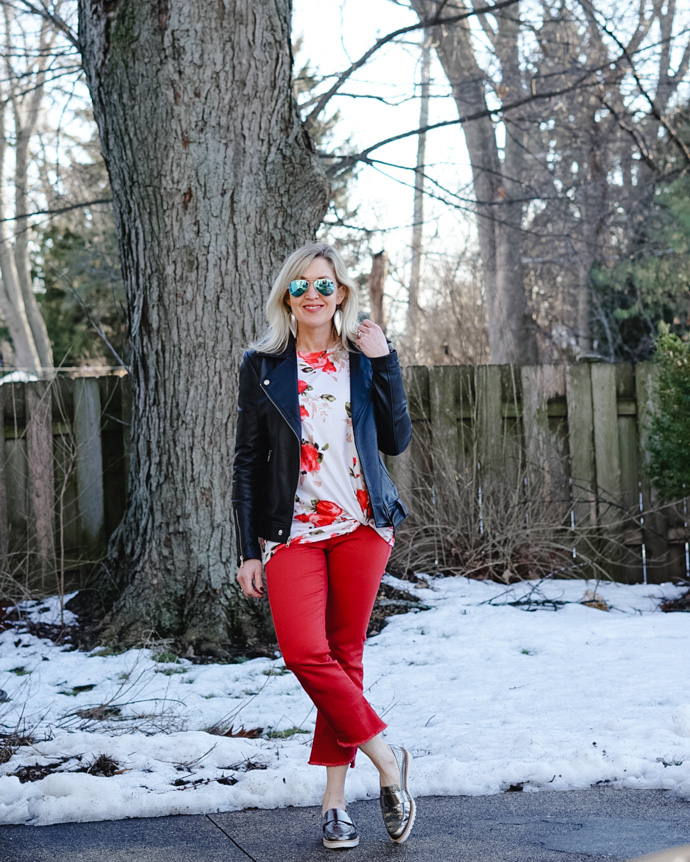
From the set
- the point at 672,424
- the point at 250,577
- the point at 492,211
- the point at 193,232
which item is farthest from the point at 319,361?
the point at 492,211

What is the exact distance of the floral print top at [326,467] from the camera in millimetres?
3045

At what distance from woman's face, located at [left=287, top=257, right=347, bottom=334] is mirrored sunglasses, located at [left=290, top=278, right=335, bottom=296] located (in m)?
0.01

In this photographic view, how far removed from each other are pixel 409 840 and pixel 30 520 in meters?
4.32

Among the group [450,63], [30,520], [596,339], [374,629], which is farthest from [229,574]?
[596,339]

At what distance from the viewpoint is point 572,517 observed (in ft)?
23.9

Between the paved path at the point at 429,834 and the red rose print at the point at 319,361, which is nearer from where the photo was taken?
the paved path at the point at 429,834

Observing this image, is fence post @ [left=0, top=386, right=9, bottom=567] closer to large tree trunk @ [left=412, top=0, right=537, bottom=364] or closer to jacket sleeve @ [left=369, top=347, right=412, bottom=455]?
jacket sleeve @ [left=369, top=347, right=412, bottom=455]

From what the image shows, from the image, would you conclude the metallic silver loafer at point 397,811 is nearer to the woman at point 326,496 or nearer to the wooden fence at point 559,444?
the woman at point 326,496

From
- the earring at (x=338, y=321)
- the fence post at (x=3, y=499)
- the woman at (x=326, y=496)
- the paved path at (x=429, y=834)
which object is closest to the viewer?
the paved path at (x=429, y=834)

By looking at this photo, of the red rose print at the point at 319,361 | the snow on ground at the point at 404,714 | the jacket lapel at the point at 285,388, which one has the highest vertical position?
the red rose print at the point at 319,361

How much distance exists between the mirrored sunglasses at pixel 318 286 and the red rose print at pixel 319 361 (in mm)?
215

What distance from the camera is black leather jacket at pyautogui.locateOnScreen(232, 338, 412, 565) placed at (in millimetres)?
Result: 3059

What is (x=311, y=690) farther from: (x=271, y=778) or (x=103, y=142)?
(x=103, y=142)

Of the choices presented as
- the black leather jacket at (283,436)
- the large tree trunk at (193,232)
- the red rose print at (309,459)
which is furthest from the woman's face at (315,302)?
the large tree trunk at (193,232)
